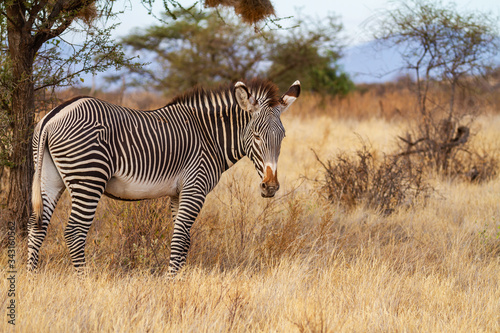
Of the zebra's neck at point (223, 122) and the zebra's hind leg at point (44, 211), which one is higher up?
the zebra's neck at point (223, 122)

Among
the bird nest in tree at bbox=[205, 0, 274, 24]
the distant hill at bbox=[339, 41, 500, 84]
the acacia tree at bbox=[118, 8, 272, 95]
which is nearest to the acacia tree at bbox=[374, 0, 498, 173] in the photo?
the distant hill at bbox=[339, 41, 500, 84]

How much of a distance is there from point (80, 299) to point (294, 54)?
64.5 feet

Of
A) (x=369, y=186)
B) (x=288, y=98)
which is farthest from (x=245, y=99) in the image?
(x=369, y=186)

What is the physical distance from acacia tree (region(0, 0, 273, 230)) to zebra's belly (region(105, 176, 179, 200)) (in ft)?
4.04

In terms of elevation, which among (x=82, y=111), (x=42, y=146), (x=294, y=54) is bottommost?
(x=42, y=146)

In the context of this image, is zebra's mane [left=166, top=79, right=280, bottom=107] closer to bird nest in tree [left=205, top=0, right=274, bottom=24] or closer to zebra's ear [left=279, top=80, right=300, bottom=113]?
zebra's ear [left=279, top=80, right=300, bottom=113]

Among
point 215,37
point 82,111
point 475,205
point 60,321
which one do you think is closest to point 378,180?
point 475,205

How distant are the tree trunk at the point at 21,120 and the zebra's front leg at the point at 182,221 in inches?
68.6

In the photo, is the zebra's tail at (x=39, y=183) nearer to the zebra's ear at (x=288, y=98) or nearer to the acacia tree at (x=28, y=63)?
the acacia tree at (x=28, y=63)

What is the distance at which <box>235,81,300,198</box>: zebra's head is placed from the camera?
411 cm

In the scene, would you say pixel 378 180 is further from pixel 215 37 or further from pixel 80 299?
pixel 215 37

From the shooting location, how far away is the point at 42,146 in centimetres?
404

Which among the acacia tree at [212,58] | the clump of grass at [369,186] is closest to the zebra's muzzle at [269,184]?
the clump of grass at [369,186]

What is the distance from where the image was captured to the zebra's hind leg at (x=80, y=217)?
4.00m
